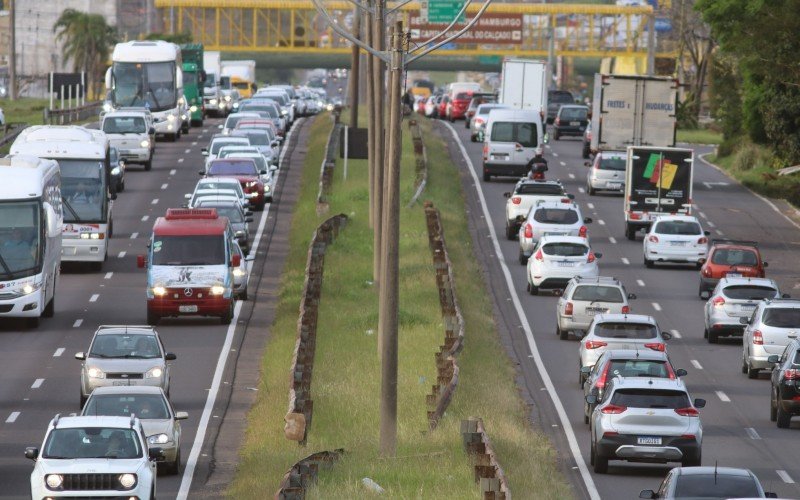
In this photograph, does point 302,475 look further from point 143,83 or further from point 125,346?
point 143,83

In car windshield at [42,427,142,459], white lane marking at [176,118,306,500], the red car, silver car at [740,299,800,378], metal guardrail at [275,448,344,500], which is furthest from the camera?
the red car

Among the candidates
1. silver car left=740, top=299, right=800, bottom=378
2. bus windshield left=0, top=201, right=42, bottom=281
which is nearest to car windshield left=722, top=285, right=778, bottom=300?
silver car left=740, top=299, right=800, bottom=378

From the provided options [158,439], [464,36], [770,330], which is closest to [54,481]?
[158,439]

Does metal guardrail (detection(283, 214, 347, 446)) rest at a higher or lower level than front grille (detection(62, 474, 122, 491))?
lower

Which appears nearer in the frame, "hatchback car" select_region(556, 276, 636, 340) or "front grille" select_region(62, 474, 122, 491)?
"front grille" select_region(62, 474, 122, 491)

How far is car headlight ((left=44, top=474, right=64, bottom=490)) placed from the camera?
20734 millimetres

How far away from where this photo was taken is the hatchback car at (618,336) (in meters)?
33.4

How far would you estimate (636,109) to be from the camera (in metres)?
62.4

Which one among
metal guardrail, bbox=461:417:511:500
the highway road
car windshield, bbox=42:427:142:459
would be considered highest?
car windshield, bbox=42:427:142:459

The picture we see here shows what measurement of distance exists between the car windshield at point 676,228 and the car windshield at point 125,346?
2386cm

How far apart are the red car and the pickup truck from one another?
812cm

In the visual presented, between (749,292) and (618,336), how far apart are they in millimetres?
6661

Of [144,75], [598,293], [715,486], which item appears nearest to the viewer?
[715,486]

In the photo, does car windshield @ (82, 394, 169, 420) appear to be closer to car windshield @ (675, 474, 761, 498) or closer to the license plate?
the license plate
